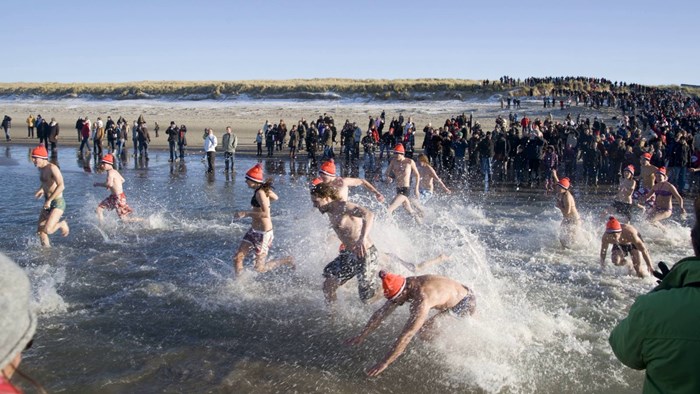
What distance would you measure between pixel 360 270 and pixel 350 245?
31 centimetres

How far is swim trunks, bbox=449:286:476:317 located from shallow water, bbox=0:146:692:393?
4.8 inches

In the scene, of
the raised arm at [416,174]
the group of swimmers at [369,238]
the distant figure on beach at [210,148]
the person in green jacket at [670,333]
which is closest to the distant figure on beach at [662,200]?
the group of swimmers at [369,238]

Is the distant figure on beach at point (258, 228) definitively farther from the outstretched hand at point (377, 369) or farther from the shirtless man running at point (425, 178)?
the shirtless man running at point (425, 178)

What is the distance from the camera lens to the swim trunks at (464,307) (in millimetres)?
5105

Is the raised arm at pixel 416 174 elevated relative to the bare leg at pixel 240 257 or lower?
elevated

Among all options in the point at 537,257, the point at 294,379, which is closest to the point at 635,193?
the point at 537,257

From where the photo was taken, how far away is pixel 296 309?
6418 millimetres

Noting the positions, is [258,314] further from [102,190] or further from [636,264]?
[102,190]

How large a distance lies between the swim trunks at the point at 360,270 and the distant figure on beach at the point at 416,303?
0.75 metres

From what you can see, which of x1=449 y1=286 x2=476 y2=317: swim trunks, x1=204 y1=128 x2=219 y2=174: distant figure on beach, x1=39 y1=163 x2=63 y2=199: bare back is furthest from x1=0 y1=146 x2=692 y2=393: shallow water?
x1=204 y1=128 x2=219 y2=174: distant figure on beach

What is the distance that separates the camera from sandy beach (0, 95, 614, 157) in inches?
→ 1153

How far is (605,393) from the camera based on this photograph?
469cm

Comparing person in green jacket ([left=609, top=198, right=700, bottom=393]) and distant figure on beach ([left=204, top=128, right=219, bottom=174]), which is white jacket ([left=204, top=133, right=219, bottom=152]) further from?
person in green jacket ([left=609, top=198, right=700, bottom=393])

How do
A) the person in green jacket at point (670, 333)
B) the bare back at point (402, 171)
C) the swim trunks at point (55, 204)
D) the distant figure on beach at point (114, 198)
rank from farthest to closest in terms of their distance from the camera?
the bare back at point (402, 171), the distant figure on beach at point (114, 198), the swim trunks at point (55, 204), the person in green jacket at point (670, 333)
